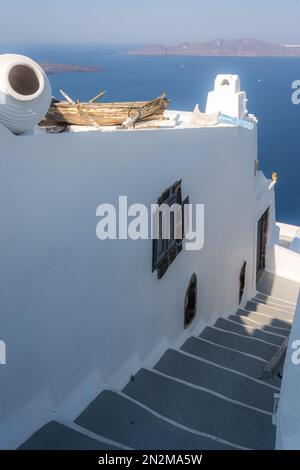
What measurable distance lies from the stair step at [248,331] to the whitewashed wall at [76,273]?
6.15 feet

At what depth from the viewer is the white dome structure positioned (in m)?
3.44

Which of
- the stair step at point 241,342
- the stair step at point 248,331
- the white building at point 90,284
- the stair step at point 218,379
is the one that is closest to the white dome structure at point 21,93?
the white building at point 90,284

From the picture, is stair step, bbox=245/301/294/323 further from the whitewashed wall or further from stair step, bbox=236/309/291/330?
the whitewashed wall

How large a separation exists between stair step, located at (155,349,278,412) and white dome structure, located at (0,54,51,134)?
3549mm

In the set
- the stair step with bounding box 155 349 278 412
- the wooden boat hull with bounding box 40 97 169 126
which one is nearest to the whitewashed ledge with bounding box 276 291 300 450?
the stair step with bounding box 155 349 278 412

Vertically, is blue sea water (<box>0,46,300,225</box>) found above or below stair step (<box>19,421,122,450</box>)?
above

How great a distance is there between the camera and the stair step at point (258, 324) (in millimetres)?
8531

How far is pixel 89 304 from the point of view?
4621 mm

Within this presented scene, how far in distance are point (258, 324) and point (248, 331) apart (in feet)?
2.07

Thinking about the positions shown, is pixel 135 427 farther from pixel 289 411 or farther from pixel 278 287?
pixel 278 287

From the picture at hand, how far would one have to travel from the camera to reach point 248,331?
27.7ft

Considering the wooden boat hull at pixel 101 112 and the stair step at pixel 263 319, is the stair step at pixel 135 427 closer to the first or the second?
the wooden boat hull at pixel 101 112

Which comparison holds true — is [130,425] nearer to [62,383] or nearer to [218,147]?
[62,383]

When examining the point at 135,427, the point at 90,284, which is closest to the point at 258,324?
the point at 135,427
